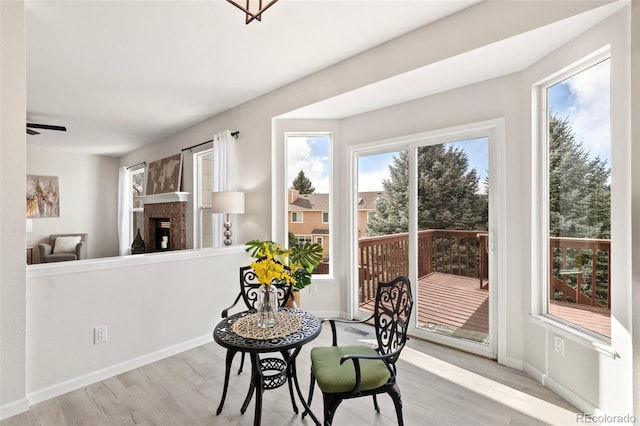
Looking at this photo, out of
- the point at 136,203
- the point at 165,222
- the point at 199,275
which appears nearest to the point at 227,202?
the point at 199,275

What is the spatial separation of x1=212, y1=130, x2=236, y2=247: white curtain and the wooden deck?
2610 mm

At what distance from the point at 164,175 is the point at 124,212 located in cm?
225

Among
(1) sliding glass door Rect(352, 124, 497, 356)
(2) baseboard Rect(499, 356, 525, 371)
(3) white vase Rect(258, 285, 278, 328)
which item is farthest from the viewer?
(1) sliding glass door Rect(352, 124, 497, 356)

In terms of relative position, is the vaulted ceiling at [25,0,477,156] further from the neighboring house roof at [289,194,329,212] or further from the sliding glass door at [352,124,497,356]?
the neighboring house roof at [289,194,329,212]

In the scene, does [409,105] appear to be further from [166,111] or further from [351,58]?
[166,111]

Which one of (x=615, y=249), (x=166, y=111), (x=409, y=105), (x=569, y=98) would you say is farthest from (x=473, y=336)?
(x=166, y=111)

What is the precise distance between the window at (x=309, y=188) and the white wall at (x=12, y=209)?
8.03ft

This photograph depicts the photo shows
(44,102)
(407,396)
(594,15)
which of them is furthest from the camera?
(44,102)

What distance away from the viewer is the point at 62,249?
639cm

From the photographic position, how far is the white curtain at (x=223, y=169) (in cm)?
408

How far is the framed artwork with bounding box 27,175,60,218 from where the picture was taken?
6453 mm

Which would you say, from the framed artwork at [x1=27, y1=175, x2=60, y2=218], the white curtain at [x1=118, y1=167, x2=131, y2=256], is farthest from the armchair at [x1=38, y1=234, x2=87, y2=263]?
the white curtain at [x1=118, y1=167, x2=131, y2=256]

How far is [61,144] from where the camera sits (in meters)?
6.36

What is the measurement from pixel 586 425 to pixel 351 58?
3.27 m
